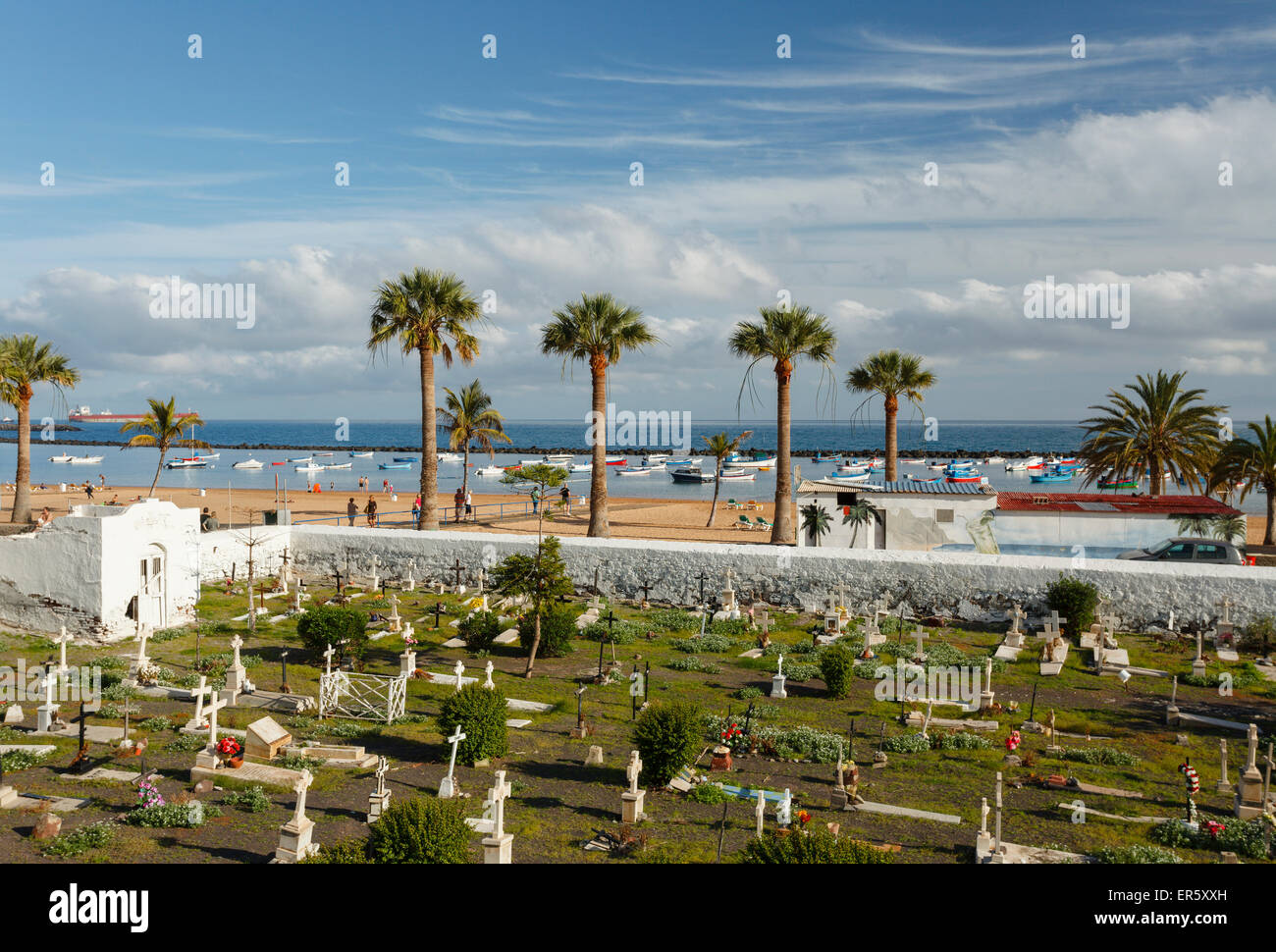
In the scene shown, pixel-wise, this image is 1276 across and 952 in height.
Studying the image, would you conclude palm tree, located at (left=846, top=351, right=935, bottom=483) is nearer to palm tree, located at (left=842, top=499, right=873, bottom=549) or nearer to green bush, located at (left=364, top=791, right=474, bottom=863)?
palm tree, located at (left=842, top=499, right=873, bottom=549)

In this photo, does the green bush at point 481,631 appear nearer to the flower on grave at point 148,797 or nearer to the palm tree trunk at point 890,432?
the flower on grave at point 148,797

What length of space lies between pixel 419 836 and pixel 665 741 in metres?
5.25

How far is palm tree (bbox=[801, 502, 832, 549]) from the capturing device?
33.5m

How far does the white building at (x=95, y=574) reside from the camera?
24578 millimetres

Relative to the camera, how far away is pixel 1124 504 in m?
30.9

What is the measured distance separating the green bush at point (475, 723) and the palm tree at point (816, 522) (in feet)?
63.0

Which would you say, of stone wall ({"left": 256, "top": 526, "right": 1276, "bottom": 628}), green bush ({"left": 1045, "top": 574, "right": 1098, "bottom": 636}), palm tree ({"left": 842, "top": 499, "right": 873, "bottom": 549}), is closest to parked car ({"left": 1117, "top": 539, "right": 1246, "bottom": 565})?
stone wall ({"left": 256, "top": 526, "right": 1276, "bottom": 628})

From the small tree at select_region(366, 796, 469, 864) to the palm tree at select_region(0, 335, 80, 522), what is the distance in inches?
1574

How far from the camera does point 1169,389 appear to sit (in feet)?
129

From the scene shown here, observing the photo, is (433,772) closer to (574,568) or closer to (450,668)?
(450,668)

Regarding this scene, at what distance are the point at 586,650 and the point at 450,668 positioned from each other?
12.6 ft

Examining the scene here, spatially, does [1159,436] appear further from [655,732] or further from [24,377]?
[24,377]
